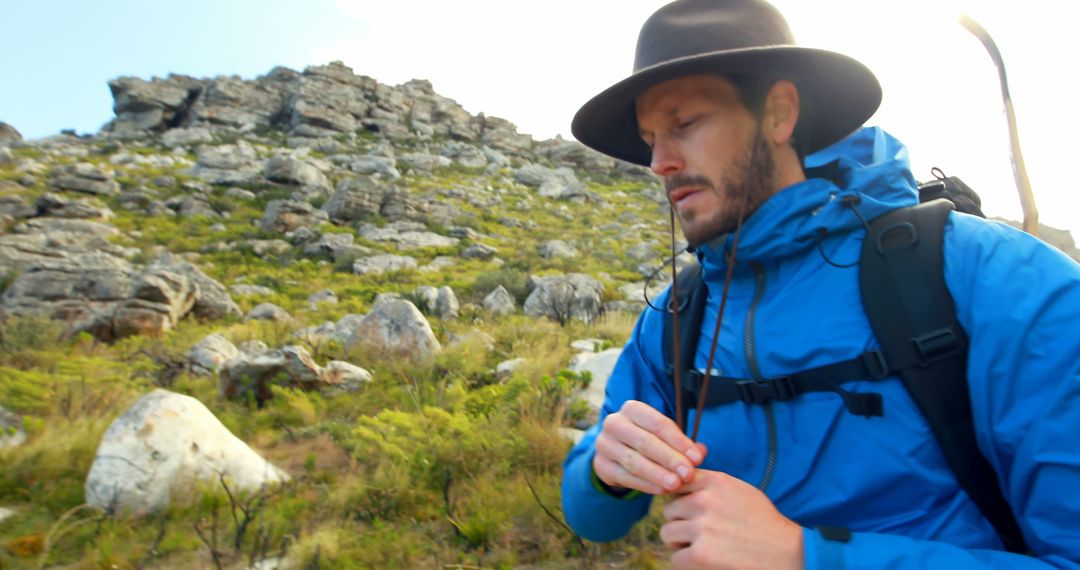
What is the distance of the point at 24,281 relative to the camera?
30.1ft

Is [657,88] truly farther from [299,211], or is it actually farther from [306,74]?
[306,74]

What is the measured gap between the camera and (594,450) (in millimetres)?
1497

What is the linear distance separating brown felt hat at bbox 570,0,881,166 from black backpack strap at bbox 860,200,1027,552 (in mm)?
534

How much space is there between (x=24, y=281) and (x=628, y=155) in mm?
11226

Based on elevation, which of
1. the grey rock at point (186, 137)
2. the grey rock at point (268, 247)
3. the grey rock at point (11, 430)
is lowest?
the grey rock at point (268, 247)

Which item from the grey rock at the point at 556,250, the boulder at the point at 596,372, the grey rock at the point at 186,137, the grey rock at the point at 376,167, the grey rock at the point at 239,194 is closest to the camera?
the boulder at the point at 596,372

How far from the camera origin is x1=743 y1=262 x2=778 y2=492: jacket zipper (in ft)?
4.14

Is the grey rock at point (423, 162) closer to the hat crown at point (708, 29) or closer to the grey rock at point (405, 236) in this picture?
the grey rock at point (405, 236)

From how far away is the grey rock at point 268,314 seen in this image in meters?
9.62

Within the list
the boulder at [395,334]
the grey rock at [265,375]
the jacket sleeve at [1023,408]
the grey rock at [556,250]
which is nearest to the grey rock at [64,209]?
the grey rock at [556,250]

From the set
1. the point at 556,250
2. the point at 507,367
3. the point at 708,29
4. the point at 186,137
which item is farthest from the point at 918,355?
the point at 186,137

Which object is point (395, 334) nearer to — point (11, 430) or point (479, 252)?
point (11, 430)

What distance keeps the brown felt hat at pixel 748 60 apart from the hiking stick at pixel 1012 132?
419mm

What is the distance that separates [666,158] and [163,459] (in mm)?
3708
